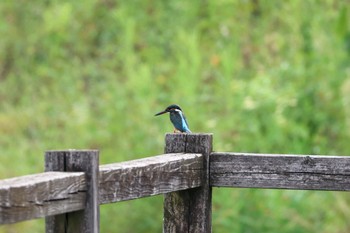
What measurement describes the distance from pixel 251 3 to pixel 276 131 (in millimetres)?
3087

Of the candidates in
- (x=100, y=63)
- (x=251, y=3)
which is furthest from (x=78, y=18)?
(x=251, y=3)

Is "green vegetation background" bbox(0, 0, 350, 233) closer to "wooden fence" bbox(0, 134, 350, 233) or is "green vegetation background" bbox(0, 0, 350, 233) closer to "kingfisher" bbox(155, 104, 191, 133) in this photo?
"kingfisher" bbox(155, 104, 191, 133)

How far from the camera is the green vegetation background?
22.5ft

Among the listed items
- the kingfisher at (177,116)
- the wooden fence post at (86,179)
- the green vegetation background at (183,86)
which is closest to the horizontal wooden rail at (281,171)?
the kingfisher at (177,116)

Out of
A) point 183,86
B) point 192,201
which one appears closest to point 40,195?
point 192,201

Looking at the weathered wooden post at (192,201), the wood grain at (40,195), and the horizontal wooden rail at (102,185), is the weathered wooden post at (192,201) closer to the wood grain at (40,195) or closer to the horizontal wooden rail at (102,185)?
the horizontal wooden rail at (102,185)

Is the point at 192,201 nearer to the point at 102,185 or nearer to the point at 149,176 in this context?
the point at 149,176

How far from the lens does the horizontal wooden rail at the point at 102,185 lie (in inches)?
93.0

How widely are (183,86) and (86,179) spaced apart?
5.17m

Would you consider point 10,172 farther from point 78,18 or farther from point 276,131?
point 78,18

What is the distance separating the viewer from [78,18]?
410 inches

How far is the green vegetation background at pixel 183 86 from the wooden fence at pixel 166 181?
3001 millimetres

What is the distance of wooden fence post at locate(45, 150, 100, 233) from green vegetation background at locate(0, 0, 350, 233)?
404cm

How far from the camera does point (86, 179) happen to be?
2633mm
